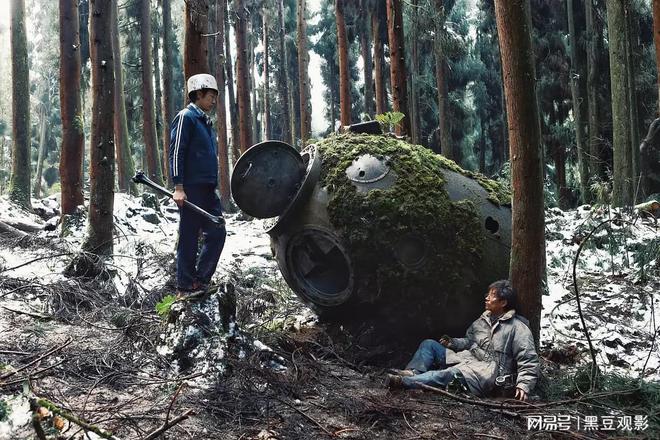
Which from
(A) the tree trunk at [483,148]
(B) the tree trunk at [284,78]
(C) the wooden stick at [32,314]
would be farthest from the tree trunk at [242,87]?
(A) the tree trunk at [483,148]

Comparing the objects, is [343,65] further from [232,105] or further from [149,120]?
[232,105]

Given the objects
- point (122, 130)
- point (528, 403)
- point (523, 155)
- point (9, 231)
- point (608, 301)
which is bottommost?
point (528, 403)

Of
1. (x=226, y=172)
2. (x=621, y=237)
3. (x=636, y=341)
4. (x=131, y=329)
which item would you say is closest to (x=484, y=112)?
(x=226, y=172)

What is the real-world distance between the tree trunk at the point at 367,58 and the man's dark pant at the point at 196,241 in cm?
1756

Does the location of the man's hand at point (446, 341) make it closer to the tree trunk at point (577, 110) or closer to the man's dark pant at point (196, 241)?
the man's dark pant at point (196, 241)

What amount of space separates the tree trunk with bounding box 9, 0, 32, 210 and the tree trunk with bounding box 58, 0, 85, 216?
2.47 metres

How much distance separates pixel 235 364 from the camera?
14.2 feet

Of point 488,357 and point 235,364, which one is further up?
point 235,364

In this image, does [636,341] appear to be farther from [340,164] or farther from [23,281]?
[23,281]

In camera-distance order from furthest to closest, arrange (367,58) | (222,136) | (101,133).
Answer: (367,58), (222,136), (101,133)

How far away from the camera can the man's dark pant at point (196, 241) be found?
16.0ft

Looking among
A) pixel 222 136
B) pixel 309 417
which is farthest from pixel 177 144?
pixel 222 136

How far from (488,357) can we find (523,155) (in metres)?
1.81

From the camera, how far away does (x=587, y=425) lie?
152 inches
